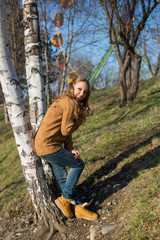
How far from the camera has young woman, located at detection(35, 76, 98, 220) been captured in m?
2.67

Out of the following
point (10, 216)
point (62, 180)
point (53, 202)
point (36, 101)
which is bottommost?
point (10, 216)

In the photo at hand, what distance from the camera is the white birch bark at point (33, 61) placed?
3150 mm

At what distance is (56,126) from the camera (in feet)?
9.06

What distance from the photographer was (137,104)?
31.8 ft

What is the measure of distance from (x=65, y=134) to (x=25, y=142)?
2.20ft

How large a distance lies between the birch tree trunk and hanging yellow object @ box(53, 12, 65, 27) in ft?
17.3

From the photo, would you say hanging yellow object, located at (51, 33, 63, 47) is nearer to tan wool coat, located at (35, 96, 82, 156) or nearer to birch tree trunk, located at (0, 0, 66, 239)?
birch tree trunk, located at (0, 0, 66, 239)

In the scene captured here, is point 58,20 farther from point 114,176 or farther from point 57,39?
point 114,176

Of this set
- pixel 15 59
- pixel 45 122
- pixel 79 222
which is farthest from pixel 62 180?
pixel 15 59

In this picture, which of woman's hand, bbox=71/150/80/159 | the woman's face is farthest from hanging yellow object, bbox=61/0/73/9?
woman's hand, bbox=71/150/80/159

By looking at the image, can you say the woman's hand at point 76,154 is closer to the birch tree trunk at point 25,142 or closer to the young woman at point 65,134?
the young woman at point 65,134

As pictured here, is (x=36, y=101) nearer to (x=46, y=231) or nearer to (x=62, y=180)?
(x=62, y=180)

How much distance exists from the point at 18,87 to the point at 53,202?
1.74 meters

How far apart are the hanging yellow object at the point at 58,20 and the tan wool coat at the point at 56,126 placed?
613cm
